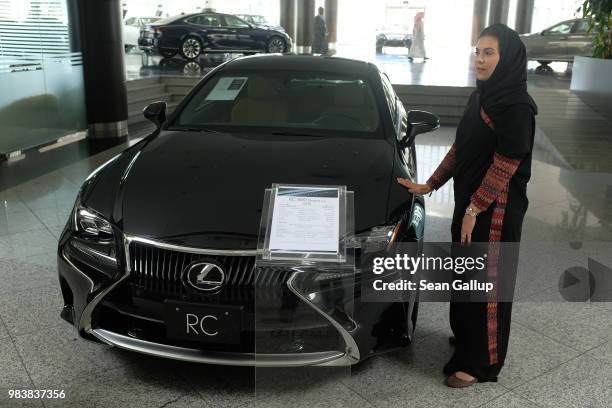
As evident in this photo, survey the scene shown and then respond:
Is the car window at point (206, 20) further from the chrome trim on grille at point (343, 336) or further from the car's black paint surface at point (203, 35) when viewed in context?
the chrome trim on grille at point (343, 336)

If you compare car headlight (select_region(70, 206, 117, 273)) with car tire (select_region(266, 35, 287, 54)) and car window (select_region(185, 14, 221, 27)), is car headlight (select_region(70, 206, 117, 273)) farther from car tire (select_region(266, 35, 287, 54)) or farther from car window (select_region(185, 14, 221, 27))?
car tire (select_region(266, 35, 287, 54))

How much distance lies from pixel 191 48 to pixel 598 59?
10070mm

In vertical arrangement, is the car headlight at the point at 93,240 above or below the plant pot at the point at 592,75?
below

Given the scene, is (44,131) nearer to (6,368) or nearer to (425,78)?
(6,368)

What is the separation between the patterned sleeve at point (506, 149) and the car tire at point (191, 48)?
45.6ft

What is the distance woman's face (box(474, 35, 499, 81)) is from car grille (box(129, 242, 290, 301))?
1025mm

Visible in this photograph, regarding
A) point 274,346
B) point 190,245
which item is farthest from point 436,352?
point 190,245

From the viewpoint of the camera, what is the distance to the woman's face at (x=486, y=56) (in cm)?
214

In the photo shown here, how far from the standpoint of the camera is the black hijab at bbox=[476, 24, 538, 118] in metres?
2.12

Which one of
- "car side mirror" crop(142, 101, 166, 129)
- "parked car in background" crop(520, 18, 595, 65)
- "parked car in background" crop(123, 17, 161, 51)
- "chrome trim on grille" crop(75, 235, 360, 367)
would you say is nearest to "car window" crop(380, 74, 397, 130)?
"car side mirror" crop(142, 101, 166, 129)

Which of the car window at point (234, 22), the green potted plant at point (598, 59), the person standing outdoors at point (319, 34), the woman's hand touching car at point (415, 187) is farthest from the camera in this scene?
the person standing outdoors at point (319, 34)

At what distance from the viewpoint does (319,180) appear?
263 cm

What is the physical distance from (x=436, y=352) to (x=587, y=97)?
7.26m

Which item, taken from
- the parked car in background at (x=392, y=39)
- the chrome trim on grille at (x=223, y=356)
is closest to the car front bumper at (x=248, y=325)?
the chrome trim on grille at (x=223, y=356)
